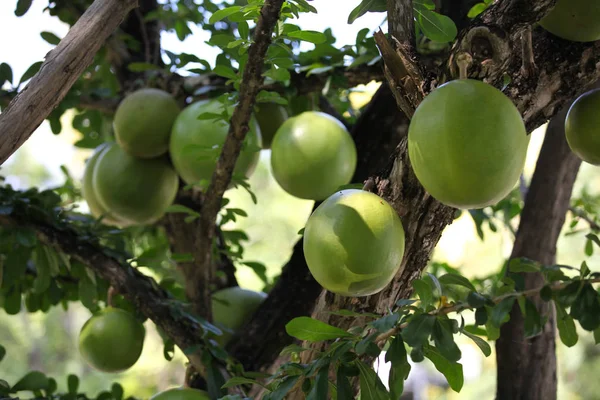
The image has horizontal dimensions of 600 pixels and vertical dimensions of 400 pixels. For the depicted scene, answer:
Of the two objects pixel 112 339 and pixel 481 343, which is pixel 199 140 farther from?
pixel 481 343

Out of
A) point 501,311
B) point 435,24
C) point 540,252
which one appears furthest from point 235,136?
point 540,252

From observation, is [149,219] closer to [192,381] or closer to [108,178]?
[108,178]

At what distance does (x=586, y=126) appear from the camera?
66cm

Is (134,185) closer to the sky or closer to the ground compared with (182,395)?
closer to the sky

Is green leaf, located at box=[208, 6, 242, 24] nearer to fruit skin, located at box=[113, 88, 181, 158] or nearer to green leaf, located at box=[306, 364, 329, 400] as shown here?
green leaf, located at box=[306, 364, 329, 400]

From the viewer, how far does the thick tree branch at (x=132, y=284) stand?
95 cm

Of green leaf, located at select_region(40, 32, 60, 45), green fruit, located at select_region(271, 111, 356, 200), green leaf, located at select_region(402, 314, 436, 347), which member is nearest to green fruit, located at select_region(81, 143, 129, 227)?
green leaf, located at select_region(40, 32, 60, 45)

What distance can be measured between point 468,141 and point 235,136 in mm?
379

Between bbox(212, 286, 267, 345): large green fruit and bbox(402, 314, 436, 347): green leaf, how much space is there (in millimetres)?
663

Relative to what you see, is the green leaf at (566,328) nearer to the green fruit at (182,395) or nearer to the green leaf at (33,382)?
the green fruit at (182,395)

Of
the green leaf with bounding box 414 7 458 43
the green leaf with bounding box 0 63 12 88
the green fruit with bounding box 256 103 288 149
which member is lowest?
the green leaf with bounding box 0 63 12 88

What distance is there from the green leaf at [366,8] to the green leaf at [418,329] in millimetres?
286

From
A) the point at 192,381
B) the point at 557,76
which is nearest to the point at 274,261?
the point at 192,381

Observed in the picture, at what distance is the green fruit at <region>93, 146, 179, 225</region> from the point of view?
1234 millimetres
